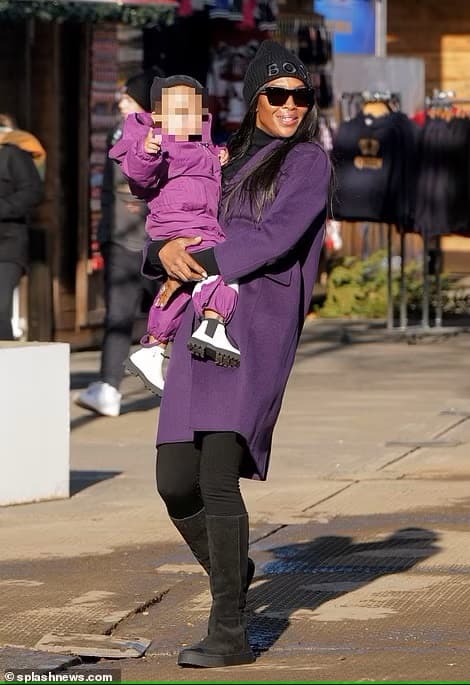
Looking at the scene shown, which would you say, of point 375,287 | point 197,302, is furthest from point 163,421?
point 375,287

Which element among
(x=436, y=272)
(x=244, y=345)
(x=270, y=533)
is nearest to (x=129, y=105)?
(x=270, y=533)

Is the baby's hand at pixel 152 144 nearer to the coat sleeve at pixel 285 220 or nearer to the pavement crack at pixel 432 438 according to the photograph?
the coat sleeve at pixel 285 220

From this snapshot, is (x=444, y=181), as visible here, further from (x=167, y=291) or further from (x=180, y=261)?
(x=180, y=261)

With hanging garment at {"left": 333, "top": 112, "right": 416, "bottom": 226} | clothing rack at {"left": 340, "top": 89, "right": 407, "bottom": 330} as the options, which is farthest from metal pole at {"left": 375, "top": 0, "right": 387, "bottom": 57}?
hanging garment at {"left": 333, "top": 112, "right": 416, "bottom": 226}

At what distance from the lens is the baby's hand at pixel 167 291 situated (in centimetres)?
576

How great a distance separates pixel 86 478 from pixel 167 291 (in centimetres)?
408

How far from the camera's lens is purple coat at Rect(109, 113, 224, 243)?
5.74 metres

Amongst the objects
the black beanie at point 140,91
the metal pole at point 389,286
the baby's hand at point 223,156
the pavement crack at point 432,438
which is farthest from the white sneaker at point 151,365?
the metal pole at point 389,286

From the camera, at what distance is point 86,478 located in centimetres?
974

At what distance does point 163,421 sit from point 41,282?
9448 mm

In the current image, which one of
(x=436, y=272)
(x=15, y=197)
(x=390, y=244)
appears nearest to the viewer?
(x=15, y=197)

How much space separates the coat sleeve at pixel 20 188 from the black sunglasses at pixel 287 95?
599 cm

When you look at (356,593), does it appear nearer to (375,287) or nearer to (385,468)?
(385,468)

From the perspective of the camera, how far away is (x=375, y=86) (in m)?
20.9
